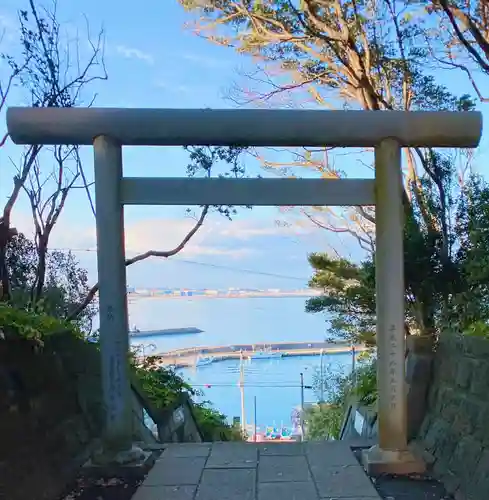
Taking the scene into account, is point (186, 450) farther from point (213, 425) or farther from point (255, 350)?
point (255, 350)

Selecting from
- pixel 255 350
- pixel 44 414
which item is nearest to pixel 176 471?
pixel 44 414

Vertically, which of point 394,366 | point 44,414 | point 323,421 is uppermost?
point 394,366

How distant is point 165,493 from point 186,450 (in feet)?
3.14

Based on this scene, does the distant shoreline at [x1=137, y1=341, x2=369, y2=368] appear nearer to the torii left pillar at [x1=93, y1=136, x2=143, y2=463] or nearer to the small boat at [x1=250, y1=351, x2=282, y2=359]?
the small boat at [x1=250, y1=351, x2=282, y2=359]

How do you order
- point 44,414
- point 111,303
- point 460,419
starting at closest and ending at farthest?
1. point 44,414
2. point 460,419
3. point 111,303

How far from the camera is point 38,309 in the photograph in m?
5.25

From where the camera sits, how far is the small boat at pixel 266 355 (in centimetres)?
945

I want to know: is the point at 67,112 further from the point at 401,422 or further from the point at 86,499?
the point at 401,422

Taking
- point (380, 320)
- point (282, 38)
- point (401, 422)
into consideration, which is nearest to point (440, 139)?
point (380, 320)

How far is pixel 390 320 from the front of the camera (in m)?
3.85

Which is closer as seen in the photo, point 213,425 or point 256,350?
point 213,425

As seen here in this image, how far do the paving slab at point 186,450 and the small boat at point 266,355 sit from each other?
4887 mm

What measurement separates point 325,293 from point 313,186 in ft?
15.1

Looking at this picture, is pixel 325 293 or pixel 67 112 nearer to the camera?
pixel 67 112
